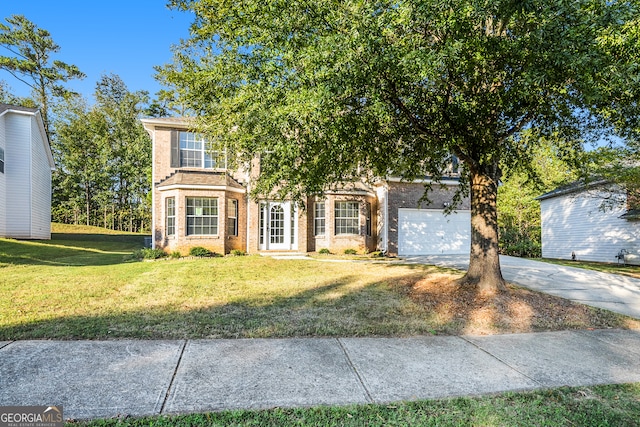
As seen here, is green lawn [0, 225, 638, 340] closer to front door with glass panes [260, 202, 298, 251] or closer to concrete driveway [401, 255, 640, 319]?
concrete driveway [401, 255, 640, 319]

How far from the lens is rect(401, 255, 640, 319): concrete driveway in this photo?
6.78 m

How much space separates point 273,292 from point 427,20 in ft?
18.5

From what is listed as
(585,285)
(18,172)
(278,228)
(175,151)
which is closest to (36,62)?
(18,172)

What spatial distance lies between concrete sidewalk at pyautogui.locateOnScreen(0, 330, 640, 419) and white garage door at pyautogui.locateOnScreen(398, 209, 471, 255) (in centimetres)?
1219

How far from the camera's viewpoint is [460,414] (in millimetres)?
2732

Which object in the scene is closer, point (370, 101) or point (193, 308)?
point (370, 101)

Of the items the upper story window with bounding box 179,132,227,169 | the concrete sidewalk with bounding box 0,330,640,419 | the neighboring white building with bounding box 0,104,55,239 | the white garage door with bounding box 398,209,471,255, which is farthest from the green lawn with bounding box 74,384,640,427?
the neighboring white building with bounding box 0,104,55,239

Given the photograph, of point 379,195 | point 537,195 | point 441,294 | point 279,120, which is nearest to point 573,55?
point 279,120

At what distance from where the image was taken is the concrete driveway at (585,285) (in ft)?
22.2

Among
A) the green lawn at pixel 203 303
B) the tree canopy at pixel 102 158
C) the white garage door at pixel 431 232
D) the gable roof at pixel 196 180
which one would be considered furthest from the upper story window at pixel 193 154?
the tree canopy at pixel 102 158

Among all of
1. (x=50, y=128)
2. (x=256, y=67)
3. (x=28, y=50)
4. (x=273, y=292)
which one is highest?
(x=28, y=50)

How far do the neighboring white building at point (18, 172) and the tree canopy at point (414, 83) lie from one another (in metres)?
16.5

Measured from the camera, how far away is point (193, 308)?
5848 millimetres

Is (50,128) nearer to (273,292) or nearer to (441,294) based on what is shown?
(273,292)
